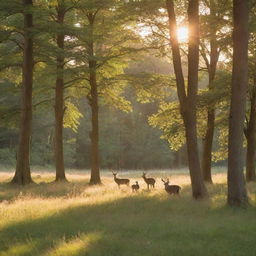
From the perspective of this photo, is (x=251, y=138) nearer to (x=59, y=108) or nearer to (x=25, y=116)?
(x=59, y=108)

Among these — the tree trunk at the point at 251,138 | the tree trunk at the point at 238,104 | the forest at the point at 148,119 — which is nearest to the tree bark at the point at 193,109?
the forest at the point at 148,119

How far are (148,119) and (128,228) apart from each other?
41.5 ft

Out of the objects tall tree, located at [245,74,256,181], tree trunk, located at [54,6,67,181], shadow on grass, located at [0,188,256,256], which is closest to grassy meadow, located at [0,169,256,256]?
shadow on grass, located at [0,188,256,256]

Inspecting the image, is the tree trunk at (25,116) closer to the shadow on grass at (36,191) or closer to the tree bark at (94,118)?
the shadow on grass at (36,191)

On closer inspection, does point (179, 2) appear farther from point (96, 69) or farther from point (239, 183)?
point (239, 183)

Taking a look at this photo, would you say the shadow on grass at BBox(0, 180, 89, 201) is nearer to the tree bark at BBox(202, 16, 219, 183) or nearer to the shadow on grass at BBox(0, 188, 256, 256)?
the shadow on grass at BBox(0, 188, 256, 256)

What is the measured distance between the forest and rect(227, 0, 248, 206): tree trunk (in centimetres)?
3

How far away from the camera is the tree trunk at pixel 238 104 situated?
43.0ft

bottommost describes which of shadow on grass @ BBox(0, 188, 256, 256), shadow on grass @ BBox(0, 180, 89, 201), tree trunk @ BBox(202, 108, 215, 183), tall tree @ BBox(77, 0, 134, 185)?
shadow on grass @ BBox(0, 188, 256, 256)

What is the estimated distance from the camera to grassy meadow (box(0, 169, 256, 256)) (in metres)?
8.23

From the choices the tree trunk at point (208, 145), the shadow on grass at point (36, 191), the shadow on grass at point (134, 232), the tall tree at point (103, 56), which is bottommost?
the shadow on grass at point (134, 232)

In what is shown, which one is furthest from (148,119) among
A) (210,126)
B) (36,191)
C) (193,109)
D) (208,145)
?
(193,109)

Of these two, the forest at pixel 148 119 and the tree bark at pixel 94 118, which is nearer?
the forest at pixel 148 119

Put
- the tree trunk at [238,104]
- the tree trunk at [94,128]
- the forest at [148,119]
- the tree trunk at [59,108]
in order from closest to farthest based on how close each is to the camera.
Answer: the forest at [148,119], the tree trunk at [238,104], the tree trunk at [94,128], the tree trunk at [59,108]
